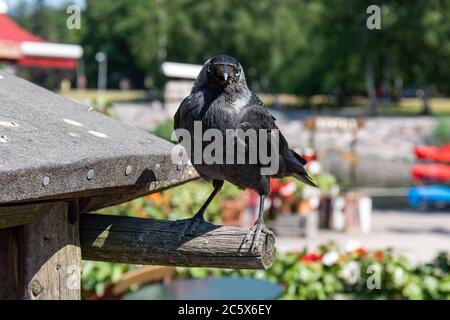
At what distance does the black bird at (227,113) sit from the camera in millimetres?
2561

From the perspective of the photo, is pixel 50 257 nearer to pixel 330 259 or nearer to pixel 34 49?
pixel 330 259

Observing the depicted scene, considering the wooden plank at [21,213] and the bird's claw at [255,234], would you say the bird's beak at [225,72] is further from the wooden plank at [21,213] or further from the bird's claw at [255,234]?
the wooden plank at [21,213]

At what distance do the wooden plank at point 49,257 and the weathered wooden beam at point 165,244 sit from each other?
136 mm

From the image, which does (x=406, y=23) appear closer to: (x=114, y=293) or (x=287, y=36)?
(x=287, y=36)

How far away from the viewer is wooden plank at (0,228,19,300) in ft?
10.1

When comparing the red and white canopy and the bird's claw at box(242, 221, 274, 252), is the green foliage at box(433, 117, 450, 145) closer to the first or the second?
the red and white canopy

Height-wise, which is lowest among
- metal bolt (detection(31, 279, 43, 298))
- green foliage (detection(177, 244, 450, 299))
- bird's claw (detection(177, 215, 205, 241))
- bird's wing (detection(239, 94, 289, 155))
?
green foliage (detection(177, 244, 450, 299))

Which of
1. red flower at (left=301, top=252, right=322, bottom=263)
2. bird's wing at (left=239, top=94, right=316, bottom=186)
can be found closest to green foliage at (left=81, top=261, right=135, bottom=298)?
red flower at (left=301, top=252, right=322, bottom=263)

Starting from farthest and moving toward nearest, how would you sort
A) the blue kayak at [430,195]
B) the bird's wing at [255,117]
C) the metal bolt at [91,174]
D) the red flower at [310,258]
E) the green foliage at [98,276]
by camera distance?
the blue kayak at [430,195]
the red flower at [310,258]
the green foliage at [98,276]
the bird's wing at [255,117]
the metal bolt at [91,174]

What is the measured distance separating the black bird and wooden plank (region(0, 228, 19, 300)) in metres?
0.81

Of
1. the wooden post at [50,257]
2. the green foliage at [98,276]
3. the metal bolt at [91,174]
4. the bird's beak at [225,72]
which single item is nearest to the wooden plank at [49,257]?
the wooden post at [50,257]

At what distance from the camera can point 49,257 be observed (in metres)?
2.91

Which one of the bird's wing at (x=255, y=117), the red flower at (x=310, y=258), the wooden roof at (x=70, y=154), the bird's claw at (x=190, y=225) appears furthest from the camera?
the red flower at (x=310, y=258)

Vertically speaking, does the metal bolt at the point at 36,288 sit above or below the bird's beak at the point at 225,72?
below
